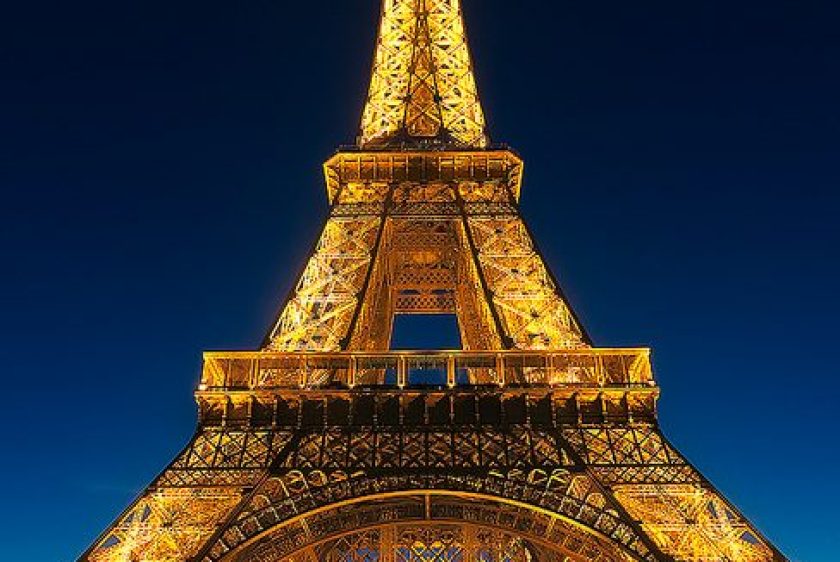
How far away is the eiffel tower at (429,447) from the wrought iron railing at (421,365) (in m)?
0.03

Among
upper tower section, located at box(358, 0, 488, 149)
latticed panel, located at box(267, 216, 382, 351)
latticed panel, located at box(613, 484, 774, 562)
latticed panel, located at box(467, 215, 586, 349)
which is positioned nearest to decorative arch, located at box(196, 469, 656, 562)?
latticed panel, located at box(613, 484, 774, 562)

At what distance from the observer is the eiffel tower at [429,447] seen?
15617 millimetres

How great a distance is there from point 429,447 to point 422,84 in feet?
55.0

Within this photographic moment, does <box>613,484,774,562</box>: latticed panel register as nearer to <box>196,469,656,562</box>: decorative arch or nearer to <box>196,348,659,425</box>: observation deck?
<box>196,469,656,562</box>: decorative arch

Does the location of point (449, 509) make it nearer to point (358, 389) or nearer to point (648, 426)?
point (358, 389)

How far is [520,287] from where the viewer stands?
22.6 meters

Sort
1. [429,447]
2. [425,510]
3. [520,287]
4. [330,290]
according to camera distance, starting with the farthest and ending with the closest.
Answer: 1. [330,290]
2. [520,287]
3. [425,510]
4. [429,447]

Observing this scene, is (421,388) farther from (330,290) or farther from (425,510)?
(330,290)

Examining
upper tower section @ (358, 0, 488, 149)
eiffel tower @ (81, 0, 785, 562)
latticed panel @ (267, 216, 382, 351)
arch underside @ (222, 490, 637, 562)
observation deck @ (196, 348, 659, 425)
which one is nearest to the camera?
eiffel tower @ (81, 0, 785, 562)

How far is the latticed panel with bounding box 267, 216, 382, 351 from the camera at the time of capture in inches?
812

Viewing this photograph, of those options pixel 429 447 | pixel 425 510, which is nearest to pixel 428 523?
pixel 425 510

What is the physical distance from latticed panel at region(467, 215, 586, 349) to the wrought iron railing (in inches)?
43.6

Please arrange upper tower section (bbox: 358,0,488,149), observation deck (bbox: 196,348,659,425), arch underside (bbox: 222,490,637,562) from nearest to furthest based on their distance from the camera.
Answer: arch underside (bbox: 222,490,637,562), observation deck (bbox: 196,348,659,425), upper tower section (bbox: 358,0,488,149)

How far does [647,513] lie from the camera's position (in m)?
16.0
